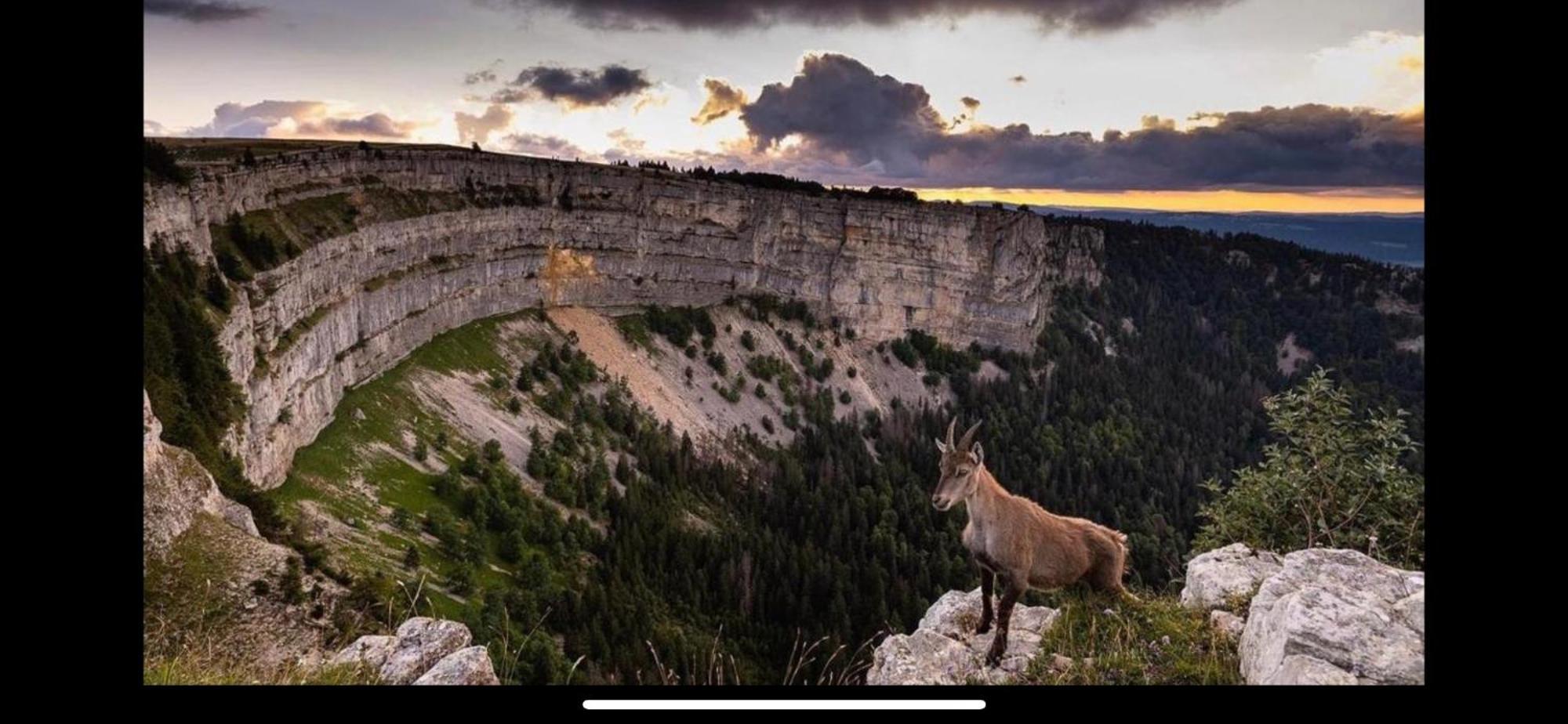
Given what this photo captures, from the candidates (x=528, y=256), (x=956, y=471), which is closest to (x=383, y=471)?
(x=956, y=471)

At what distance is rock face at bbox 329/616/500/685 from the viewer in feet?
25.9

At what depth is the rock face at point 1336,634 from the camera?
7.29 meters

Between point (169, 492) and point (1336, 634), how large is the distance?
54.2ft

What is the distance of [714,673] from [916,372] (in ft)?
370

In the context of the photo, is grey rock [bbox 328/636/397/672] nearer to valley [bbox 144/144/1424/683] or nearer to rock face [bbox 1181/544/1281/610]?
valley [bbox 144/144/1424/683]

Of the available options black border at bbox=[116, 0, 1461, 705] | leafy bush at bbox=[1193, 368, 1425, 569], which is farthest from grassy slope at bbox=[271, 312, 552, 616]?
leafy bush at bbox=[1193, 368, 1425, 569]

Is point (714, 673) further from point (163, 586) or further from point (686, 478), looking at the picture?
point (686, 478)

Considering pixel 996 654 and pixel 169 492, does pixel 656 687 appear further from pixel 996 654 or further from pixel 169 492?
pixel 169 492

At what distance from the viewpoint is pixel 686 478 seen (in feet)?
231

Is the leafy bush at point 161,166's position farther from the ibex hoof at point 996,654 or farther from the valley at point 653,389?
the ibex hoof at point 996,654

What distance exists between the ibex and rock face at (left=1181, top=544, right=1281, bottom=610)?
0.86 meters
